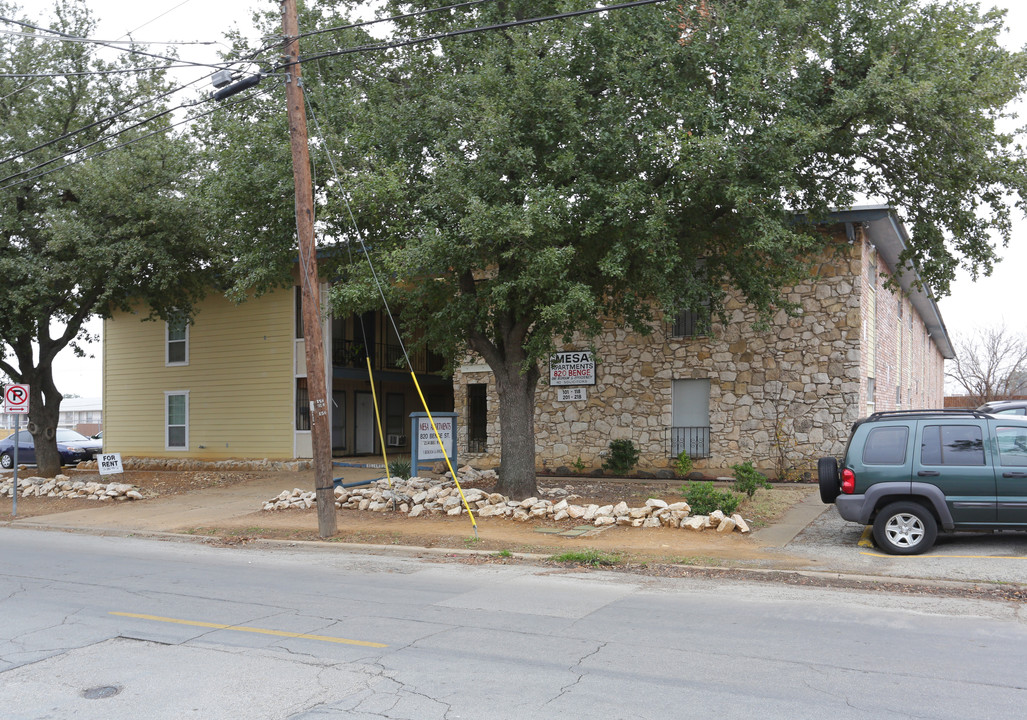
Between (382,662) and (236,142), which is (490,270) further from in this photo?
(382,662)

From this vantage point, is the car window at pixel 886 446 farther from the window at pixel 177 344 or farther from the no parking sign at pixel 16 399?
the window at pixel 177 344

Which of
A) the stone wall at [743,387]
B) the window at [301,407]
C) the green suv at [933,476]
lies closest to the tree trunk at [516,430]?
the stone wall at [743,387]

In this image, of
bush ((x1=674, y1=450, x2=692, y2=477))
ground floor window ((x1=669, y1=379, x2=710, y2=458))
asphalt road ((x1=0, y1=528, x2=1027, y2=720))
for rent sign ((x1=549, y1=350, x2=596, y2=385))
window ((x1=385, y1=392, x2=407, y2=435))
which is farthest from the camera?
window ((x1=385, y1=392, x2=407, y2=435))

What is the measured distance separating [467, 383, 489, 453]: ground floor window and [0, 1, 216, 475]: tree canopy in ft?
26.3

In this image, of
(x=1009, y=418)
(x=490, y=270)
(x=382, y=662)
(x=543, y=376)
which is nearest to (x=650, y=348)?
(x=543, y=376)

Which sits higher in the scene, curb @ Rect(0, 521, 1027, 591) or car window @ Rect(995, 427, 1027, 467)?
car window @ Rect(995, 427, 1027, 467)

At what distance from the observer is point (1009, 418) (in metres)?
10.4

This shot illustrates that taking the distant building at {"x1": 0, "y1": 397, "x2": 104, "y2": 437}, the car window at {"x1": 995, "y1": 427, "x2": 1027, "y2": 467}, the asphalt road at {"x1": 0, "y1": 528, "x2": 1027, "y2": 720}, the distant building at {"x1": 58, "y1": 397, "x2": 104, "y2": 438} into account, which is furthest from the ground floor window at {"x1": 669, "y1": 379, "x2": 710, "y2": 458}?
the distant building at {"x1": 58, "y1": 397, "x2": 104, "y2": 438}

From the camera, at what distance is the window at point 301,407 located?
2464 cm

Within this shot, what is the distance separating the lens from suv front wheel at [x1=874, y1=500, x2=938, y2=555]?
10.5 metres

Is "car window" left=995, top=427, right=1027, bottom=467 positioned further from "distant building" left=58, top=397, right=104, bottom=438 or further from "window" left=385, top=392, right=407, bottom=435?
"distant building" left=58, top=397, right=104, bottom=438

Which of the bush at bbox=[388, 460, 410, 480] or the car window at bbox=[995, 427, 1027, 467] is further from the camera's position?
the bush at bbox=[388, 460, 410, 480]

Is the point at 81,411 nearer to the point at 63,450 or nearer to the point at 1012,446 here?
the point at 63,450

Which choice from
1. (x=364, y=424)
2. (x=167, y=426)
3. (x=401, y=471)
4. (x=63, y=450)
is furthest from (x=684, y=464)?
(x=63, y=450)
